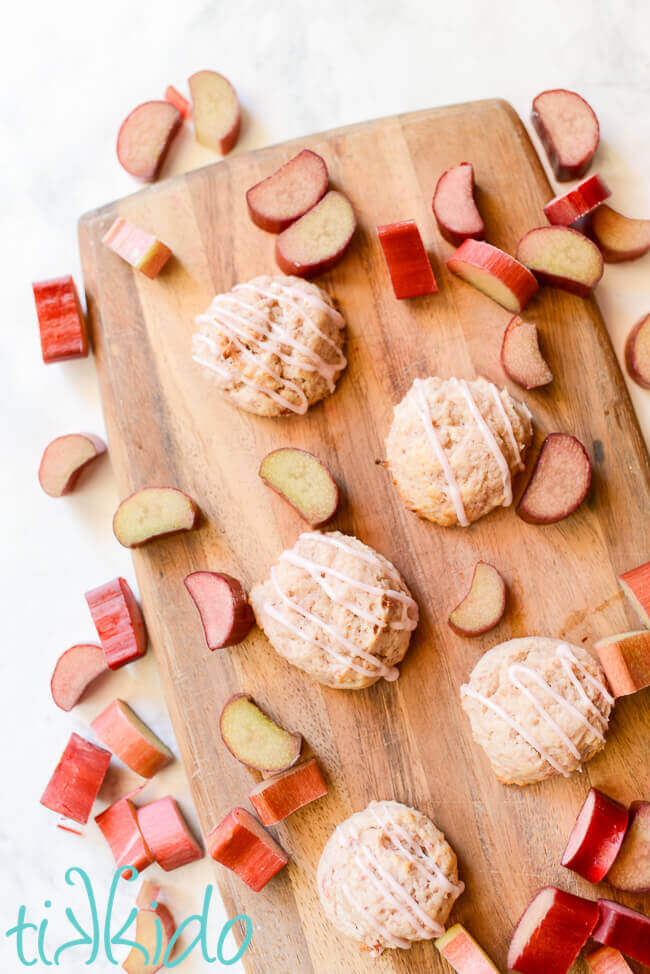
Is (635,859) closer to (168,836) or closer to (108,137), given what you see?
(168,836)

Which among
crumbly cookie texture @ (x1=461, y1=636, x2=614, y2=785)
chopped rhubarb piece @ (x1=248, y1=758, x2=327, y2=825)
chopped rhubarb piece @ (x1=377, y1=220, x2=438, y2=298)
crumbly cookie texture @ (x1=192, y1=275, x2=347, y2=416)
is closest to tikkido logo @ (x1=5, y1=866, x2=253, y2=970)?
chopped rhubarb piece @ (x1=248, y1=758, x2=327, y2=825)

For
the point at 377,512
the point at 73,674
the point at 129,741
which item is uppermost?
the point at 377,512

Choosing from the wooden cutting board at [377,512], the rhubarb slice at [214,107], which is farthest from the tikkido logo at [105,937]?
the rhubarb slice at [214,107]

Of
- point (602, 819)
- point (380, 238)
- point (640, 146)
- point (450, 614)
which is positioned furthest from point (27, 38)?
point (602, 819)

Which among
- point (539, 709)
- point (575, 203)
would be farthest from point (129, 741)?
point (575, 203)

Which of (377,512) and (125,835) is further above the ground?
(377,512)

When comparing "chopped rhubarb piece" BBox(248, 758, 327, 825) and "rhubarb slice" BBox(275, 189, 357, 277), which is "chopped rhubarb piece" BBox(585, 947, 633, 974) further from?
"rhubarb slice" BBox(275, 189, 357, 277)

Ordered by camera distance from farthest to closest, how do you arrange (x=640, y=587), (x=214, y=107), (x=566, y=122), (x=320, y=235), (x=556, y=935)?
(x=214, y=107) < (x=566, y=122) < (x=320, y=235) < (x=640, y=587) < (x=556, y=935)
